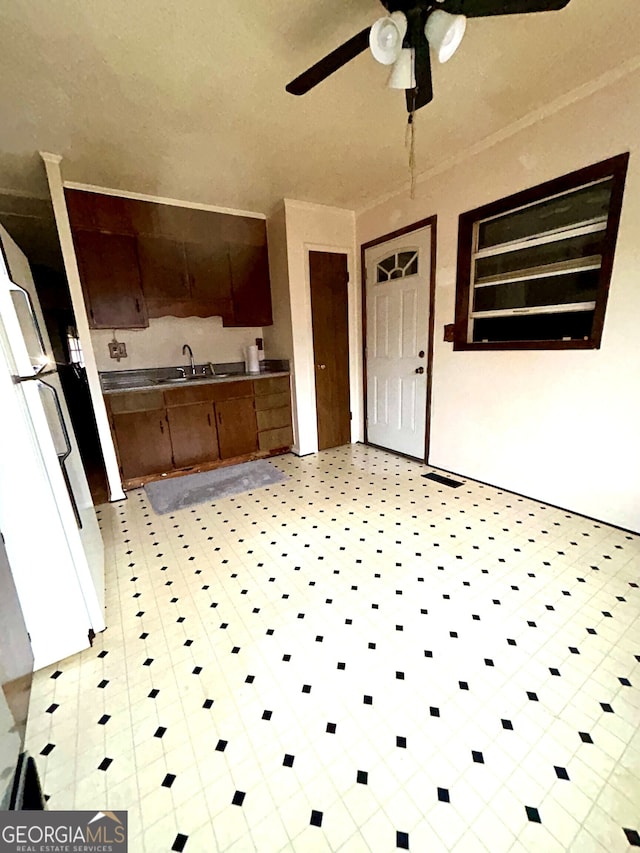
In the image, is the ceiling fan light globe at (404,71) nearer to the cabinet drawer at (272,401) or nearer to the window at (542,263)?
the window at (542,263)

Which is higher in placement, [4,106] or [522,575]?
[4,106]

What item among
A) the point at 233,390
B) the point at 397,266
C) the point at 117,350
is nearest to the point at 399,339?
the point at 397,266

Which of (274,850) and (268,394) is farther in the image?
(268,394)

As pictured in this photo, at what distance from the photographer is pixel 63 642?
5.06 ft

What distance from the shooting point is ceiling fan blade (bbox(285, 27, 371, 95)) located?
4.28 feet

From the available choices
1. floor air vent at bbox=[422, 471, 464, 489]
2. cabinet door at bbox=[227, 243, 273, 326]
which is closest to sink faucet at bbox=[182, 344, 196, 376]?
cabinet door at bbox=[227, 243, 273, 326]

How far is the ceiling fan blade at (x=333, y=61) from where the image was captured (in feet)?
4.28

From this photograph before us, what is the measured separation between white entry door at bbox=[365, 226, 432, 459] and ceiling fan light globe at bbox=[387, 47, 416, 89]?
5.80ft

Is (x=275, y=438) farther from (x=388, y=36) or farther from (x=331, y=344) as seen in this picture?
(x=388, y=36)

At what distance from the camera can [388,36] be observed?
→ 1.29 metres

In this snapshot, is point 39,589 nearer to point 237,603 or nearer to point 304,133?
point 237,603

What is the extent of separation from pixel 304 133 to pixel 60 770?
3355 millimetres

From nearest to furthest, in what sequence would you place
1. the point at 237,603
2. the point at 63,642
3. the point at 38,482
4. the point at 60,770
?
the point at 60,770 < the point at 38,482 < the point at 63,642 < the point at 237,603

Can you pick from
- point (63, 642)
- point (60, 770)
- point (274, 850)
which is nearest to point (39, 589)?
point (63, 642)
